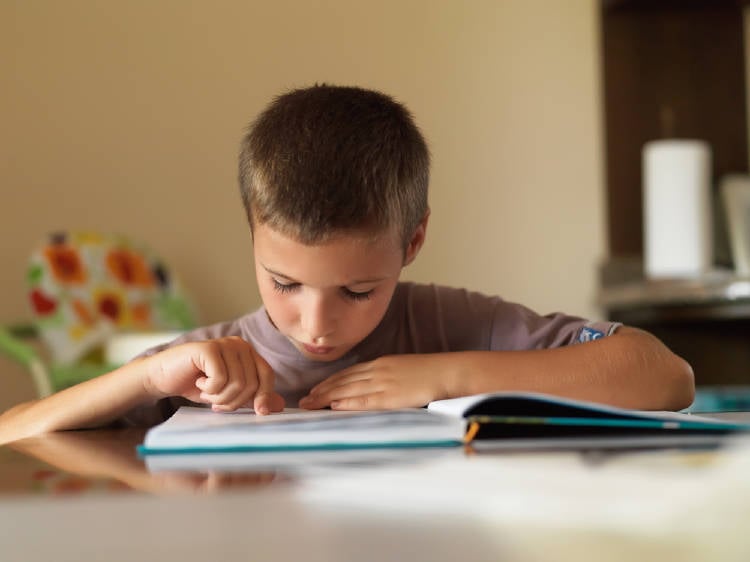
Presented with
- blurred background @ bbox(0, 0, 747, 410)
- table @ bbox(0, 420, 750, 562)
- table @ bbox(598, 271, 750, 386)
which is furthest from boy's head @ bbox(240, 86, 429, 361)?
blurred background @ bbox(0, 0, 747, 410)

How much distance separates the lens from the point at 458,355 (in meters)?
→ 0.86

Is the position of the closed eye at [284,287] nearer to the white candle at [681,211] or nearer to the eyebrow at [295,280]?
the eyebrow at [295,280]

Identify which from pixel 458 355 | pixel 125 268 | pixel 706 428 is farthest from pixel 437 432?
pixel 125 268

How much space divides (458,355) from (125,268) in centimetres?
197

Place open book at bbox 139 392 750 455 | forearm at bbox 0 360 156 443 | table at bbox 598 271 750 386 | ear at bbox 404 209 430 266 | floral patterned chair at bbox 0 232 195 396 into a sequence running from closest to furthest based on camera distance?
open book at bbox 139 392 750 455 → forearm at bbox 0 360 156 443 → ear at bbox 404 209 430 266 → floral patterned chair at bbox 0 232 195 396 → table at bbox 598 271 750 386

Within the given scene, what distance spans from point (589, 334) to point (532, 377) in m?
0.19

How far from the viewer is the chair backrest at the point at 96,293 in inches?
98.1

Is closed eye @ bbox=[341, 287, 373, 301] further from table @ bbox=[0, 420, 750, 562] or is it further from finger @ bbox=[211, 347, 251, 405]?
table @ bbox=[0, 420, 750, 562]

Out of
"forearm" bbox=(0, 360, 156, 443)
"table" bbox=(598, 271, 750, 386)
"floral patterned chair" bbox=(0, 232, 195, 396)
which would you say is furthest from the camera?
"table" bbox=(598, 271, 750, 386)

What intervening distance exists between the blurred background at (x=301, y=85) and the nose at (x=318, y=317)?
2.06 metres

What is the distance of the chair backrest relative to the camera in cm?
249

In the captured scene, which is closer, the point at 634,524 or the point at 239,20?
the point at 634,524

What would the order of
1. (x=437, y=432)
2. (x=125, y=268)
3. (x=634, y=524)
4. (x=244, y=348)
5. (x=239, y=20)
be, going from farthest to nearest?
(x=239, y=20)
(x=125, y=268)
(x=244, y=348)
(x=437, y=432)
(x=634, y=524)

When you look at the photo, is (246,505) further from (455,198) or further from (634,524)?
(455,198)
